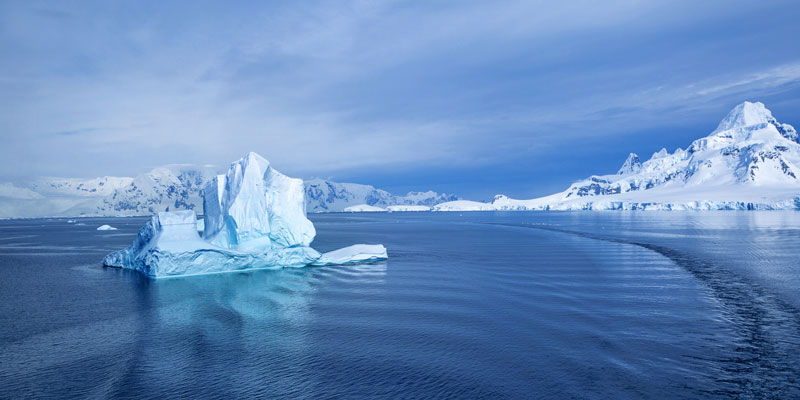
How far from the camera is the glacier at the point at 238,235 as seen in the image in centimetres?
2605

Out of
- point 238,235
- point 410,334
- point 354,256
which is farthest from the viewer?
point 354,256

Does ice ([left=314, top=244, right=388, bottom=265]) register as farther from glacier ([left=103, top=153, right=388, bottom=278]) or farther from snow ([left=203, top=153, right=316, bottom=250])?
snow ([left=203, top=153, right=316, bottom=250])

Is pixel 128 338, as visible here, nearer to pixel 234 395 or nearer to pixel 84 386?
pixel 84 386

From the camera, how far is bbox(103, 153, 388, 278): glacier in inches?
1025

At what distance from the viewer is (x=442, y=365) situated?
11406 millimetres

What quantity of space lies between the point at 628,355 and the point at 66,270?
111 ft

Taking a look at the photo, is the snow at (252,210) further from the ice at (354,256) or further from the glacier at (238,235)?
the ice at (354,256)

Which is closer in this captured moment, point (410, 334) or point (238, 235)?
point (410, 334)

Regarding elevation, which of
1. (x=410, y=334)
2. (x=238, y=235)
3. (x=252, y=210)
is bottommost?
(x=410, y=334)

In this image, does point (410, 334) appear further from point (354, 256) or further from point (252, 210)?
point (252, 210)

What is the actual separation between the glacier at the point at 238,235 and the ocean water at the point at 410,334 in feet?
5.56

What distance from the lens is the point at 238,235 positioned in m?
31.2

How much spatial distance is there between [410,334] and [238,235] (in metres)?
21.1

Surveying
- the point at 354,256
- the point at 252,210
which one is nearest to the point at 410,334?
the point at 354,256
